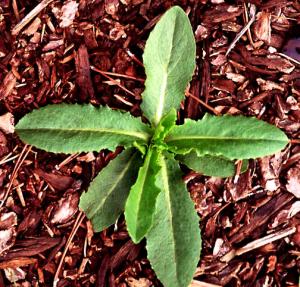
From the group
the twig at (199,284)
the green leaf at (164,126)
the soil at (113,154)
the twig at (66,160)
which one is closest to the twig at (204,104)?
the soil at (113,154)

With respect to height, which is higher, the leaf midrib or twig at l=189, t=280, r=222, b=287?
the leaf midrib

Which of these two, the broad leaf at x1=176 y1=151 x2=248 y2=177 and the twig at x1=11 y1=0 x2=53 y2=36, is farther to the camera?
the twig at x1=11 y1=0 x2=53 y2=36

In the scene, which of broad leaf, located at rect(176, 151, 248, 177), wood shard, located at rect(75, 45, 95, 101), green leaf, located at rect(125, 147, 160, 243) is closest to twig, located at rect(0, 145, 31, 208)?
wood shard, located at rect(75, 45, 95, 101)

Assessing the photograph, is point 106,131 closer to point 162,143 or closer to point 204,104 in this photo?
point 162,143

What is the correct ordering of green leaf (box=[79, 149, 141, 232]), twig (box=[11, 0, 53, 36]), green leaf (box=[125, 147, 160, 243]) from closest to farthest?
green leaf (box=[125, 147, 160, 243]) → green leaf (box=[79, 149, 141, 232]) → twig (box=[11, 0, 53, 36])

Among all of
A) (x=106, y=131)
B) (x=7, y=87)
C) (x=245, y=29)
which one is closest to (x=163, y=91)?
(x=106, y=131)

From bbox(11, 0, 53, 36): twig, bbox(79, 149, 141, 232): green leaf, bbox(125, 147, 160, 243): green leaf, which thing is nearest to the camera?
bbox(125, 147, 160, 243): green leaf

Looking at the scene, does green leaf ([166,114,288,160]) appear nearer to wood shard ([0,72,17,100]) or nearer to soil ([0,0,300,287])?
soil ([0,0,300,287])
